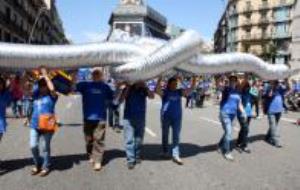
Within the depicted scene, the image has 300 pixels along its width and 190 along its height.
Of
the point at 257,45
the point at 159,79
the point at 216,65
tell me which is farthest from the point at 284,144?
the point at 257,45

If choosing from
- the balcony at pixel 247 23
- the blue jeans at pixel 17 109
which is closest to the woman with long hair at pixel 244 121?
the blue jeans at pixel 17 109

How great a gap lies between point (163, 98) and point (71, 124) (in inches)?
306

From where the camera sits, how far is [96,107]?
9781 millimetres

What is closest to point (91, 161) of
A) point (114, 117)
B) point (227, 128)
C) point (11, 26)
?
point (227, 128)

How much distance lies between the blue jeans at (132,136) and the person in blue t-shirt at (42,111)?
1.35 metres

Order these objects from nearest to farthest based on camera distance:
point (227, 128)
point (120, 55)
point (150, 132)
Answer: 1. point (120, 55)
2. point (227, 128)
3. point (150, 132)

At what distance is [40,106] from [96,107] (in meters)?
0.99

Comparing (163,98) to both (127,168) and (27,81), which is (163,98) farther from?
(27,81)

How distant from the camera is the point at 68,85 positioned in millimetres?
9781

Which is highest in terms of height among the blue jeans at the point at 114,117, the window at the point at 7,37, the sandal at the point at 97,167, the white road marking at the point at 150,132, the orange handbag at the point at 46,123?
the window at the point at 7,37

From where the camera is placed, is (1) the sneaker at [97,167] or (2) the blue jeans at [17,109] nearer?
(1) the sneaker at [97,167]

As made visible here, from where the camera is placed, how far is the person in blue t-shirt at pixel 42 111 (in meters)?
9.14

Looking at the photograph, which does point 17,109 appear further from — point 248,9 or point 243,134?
point 248,9

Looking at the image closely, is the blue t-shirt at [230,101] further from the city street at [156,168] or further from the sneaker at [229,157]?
the city street at [156,168]
